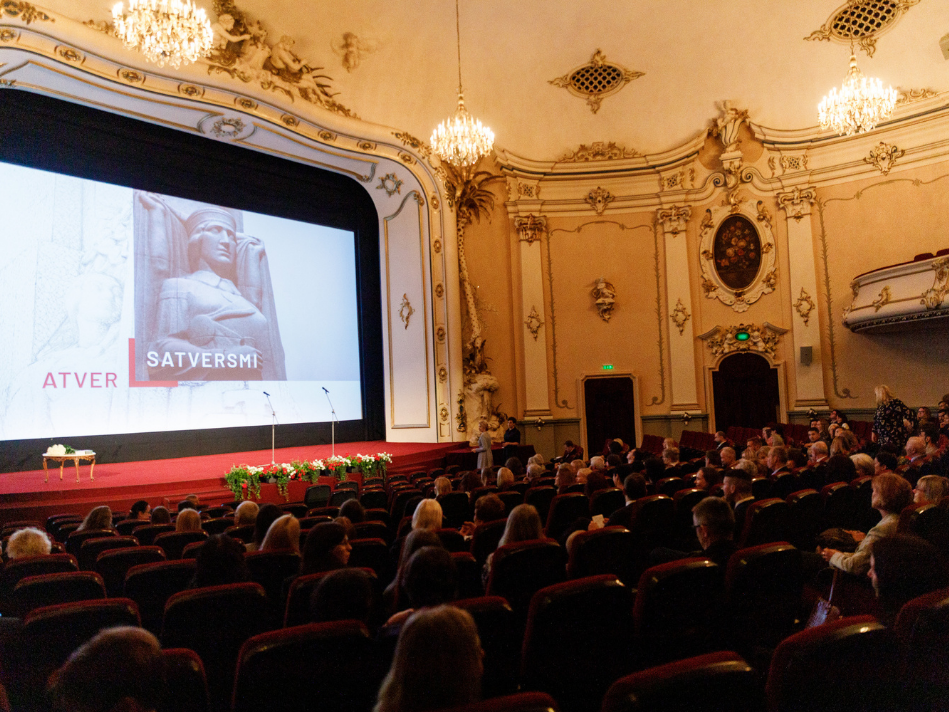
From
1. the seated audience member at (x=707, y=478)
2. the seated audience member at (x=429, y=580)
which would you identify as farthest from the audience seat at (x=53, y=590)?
the seated audience member at (x=707, y=478)

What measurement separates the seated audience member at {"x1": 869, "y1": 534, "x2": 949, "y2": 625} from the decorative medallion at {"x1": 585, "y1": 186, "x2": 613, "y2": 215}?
13.4 m

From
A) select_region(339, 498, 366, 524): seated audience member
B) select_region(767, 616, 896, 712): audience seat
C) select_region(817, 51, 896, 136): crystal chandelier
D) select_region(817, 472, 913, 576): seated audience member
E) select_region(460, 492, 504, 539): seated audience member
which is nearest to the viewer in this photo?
select_region(767, 616, 896, 712): audience seat

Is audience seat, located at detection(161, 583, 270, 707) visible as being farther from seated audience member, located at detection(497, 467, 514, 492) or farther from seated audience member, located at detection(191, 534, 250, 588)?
seated audience member, located at detection(497, 467, 514, 492)

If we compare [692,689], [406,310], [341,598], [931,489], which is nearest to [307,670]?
[341,598]

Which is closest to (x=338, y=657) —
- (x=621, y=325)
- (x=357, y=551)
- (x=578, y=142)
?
(x=357, y=551)

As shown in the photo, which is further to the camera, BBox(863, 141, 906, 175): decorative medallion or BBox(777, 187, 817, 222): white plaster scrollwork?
BBox(777, 187, 817, 222): white plaster scrollwork

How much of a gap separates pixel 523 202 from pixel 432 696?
14.3 metres

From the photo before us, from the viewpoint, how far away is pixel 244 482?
331 inches

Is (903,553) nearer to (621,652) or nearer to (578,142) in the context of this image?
(621,652)

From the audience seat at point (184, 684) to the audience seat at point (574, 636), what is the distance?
3.12ft

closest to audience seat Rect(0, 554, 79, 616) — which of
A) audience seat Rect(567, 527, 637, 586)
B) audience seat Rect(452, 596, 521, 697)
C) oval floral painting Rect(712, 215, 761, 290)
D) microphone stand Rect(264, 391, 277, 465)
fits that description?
audience seat Rect(452, 596, 521, 697)

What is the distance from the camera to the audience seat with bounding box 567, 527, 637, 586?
3184 mm

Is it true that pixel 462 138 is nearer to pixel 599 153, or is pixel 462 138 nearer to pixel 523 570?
pixel 599 153

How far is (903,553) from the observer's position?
2303 mm
